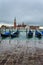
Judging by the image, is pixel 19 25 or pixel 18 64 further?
pixel 19 25

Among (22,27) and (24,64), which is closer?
(24,64)

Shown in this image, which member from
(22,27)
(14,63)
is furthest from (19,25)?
(14,63)

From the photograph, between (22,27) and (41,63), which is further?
(22,27)

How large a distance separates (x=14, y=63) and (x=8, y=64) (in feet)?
1.42

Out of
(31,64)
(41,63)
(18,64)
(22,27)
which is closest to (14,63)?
(18,64)

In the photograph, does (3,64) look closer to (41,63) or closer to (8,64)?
(8,64)

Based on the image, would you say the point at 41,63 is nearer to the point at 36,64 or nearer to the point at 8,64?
the point at 36,64

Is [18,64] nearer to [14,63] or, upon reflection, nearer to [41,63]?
[14,63]

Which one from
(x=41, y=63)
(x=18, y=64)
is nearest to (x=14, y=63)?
(x=18, y=64)

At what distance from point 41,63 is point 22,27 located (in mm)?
154202

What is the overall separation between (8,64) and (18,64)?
0.56 metres

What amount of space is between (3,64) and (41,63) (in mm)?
2180

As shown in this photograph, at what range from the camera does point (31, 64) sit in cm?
838

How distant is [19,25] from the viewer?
542ft
